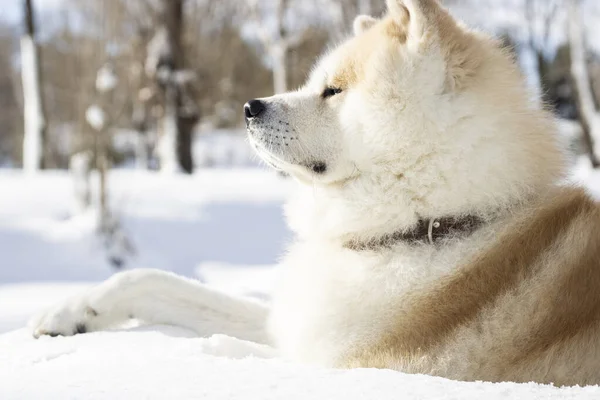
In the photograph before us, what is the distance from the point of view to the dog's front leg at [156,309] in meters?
2.59

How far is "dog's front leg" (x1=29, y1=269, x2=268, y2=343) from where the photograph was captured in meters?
2.59

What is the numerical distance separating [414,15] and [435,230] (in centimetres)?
74

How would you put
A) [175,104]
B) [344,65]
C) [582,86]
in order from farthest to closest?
[582,86], [175,104], [344,65]

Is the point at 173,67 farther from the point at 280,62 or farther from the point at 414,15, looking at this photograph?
the point at 414,15

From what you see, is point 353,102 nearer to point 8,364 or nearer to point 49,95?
point 8,364

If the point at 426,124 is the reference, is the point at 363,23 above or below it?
above

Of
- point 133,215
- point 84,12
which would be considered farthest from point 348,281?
point 84,12

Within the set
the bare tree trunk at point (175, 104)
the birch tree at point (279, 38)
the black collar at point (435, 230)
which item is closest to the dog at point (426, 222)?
the black collar at point (435, 230)

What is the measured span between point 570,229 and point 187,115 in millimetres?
11590

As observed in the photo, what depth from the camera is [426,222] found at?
219cm

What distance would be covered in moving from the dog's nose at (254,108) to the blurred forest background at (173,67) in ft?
2.34

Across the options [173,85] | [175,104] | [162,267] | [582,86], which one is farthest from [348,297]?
[582,86]

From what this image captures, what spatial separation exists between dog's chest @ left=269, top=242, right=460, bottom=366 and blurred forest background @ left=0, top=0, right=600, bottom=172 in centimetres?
92

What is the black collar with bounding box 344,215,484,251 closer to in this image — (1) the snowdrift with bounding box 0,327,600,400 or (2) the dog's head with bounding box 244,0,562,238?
(2) the dog's head with bounding box 244,0,562,238
